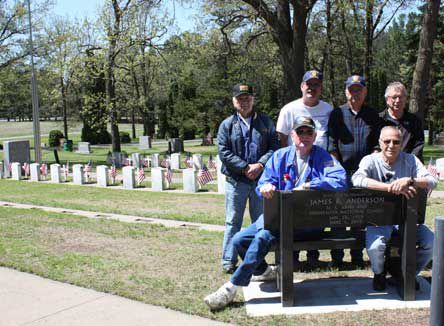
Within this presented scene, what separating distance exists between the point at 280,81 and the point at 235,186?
30.5 m

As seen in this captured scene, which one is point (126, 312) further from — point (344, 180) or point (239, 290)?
point (344, 180)

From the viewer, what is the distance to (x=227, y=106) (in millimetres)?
37656

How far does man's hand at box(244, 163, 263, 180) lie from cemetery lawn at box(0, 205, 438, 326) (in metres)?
1.06

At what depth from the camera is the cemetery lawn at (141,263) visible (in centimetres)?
409

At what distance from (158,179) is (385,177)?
38.3 feet

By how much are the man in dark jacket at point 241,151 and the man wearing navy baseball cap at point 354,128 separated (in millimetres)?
699

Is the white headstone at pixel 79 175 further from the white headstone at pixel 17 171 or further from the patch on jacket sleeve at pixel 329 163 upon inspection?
the patch on jacket sleeve at pixel 329 163

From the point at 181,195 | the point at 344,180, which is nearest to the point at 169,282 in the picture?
the point at 344,180

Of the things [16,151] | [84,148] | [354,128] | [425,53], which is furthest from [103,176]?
[84,148]

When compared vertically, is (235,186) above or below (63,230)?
above

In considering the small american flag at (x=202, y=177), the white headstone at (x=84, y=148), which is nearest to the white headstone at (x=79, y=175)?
the small american flag at (x=202, y=177)

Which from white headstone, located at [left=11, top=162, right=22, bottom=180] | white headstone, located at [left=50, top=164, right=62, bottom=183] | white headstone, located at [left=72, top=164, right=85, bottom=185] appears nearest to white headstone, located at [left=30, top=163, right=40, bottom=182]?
white headstone, located at [left=50, top=164, right=62, bottom=183]

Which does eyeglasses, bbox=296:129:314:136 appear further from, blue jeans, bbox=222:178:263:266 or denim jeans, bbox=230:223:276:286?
blue jeans, bbox=222:178:263:266

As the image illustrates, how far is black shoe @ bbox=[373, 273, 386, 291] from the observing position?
181 inches
